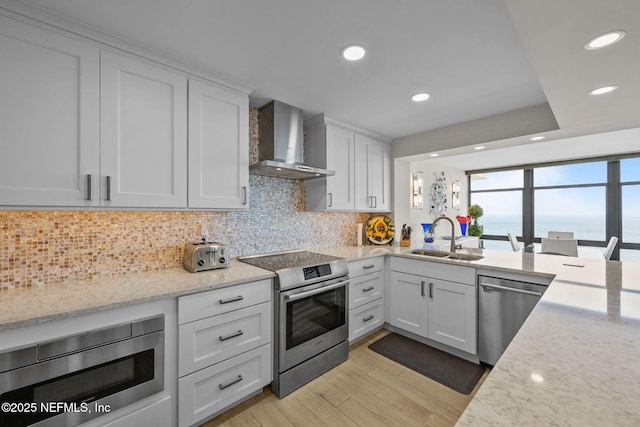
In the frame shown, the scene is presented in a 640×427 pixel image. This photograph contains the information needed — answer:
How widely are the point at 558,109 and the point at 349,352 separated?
8.67 ft

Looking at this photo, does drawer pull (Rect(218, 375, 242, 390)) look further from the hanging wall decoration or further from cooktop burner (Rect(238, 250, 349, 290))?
the hanging wall decoration

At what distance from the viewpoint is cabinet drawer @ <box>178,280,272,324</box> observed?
5.04 ft

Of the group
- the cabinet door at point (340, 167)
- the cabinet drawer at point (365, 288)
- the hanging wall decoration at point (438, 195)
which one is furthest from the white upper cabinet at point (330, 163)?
the hanging wall decoration at point (438, 195)

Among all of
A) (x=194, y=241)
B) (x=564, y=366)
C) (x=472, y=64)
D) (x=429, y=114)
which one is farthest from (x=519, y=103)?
(x=194, y=241)

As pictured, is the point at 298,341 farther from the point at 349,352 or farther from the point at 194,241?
the point at 194,241

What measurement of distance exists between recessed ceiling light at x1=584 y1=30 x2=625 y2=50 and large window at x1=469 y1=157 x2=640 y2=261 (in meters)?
5.11

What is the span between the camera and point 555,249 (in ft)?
11.1

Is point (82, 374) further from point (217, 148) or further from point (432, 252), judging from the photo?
point (432, 252)

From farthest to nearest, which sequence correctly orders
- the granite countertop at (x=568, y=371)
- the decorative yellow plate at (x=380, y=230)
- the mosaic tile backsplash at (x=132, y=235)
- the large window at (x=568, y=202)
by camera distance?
the large window at (x=568, y=202)
the decorative yellow plate at (x=380, y=230)
the mosaic tile backsplash at (x=132, y=235)
the granite countertop at (x=568, y=371)

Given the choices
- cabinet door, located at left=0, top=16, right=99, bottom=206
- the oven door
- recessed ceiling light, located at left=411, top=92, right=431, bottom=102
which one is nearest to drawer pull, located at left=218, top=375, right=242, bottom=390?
the oven door

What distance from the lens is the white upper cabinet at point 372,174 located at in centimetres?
315

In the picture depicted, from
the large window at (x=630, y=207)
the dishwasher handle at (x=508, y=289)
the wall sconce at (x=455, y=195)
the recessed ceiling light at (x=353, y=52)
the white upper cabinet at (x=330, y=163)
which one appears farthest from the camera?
the wall sconce at (x=455, y=195)

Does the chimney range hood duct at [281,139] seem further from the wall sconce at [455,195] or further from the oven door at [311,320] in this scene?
the wall sconce at [455,195]

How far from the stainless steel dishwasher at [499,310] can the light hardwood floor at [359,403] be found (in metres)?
0.24
